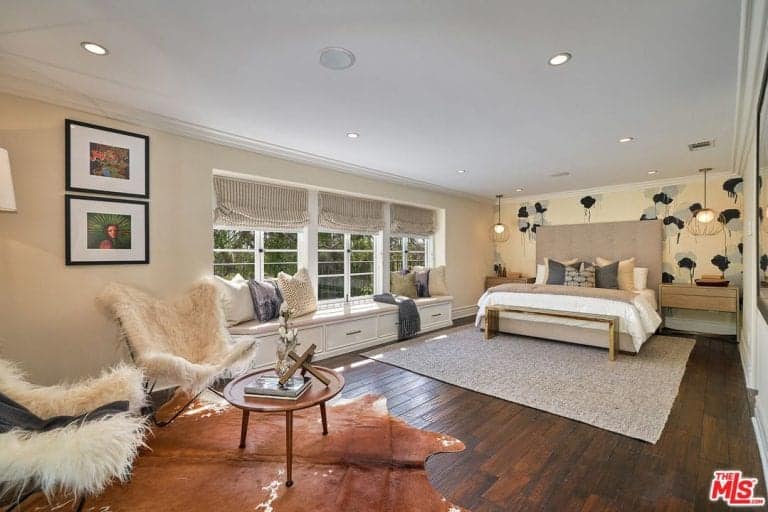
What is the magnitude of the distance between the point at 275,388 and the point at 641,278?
5906 millimetres

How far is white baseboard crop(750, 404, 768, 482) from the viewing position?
6.38 ft

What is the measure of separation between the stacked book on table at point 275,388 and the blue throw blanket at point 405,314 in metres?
2.85

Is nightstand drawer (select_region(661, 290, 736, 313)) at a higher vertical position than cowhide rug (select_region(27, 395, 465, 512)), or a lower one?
higher

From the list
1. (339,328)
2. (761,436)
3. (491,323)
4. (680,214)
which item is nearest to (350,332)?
(339,328)

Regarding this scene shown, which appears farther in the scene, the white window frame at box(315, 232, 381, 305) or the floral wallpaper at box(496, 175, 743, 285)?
the floral wallpaper at box(496, 175, 743, 285)

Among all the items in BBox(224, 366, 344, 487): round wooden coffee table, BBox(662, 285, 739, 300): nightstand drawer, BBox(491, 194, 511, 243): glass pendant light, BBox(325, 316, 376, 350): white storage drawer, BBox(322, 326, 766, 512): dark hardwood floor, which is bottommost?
BBox(322, 326, 766, 512): dark hardwood floor

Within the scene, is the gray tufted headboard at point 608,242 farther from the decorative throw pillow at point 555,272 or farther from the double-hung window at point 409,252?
the double-hung window at point 409,252

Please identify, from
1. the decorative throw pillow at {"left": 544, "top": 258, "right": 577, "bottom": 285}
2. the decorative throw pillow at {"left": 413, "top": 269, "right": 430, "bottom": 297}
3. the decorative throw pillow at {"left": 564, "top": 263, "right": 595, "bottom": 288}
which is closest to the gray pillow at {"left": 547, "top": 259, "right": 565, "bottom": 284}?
the decorative throw pillow at {"left": 544, "top": 258, "right": 577, "bottom": 285}

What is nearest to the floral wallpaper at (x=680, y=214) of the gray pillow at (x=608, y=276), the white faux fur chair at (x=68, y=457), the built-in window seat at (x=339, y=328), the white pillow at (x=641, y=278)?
the white pillow at (x=641, y=278)

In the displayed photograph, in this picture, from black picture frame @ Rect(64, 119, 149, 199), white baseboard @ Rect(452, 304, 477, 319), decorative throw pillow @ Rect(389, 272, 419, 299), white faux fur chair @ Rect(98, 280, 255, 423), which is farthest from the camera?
white baseboard @ Rect(452, 304, 477, 319)

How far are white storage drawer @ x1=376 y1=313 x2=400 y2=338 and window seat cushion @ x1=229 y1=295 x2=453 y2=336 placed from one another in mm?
81

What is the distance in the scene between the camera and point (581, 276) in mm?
5504

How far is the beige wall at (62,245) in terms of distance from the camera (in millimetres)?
2445

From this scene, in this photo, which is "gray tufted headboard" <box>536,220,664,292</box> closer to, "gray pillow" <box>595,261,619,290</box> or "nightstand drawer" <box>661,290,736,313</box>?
"nightstand drawer" <box>661,290,736,313</box>
